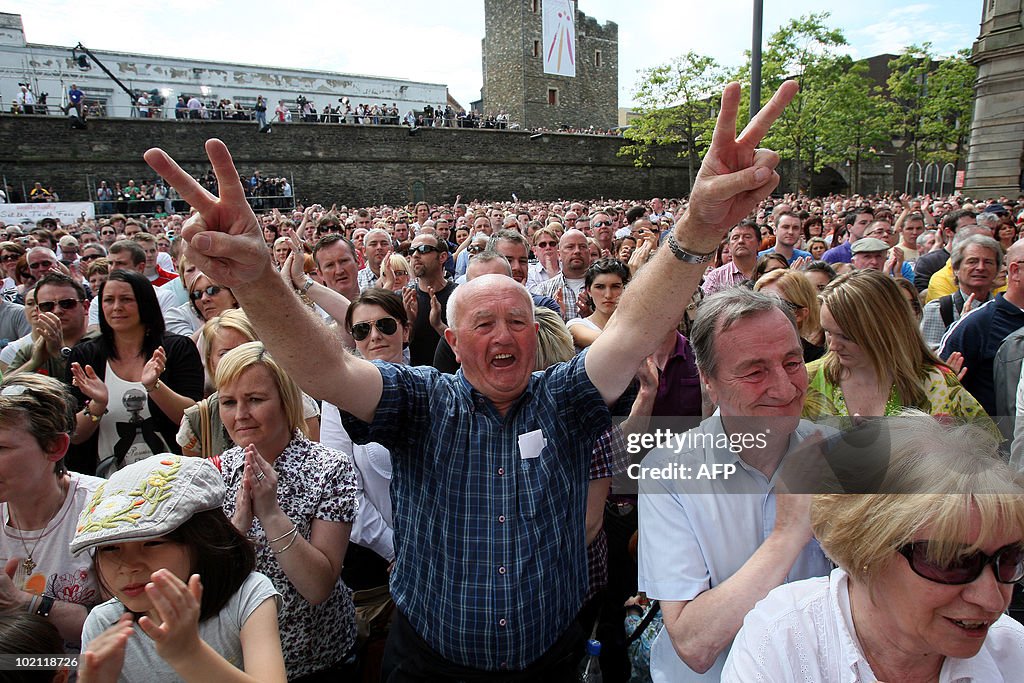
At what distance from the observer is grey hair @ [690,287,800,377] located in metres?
1.90

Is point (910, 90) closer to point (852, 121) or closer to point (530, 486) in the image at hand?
point (852, 121)

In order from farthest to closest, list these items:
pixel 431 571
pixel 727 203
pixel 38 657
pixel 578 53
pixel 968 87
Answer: pixel 578 53 → pixel 968 87 → pixel 431 571 → pixel 727 203 → pixel 38 657

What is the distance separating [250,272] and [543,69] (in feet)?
168

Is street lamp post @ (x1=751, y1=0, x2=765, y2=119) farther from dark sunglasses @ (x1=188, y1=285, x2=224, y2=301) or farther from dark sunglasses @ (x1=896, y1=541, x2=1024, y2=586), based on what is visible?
dark sunglasses @ (x1=896, y1=541, x2=1024, y2=586)

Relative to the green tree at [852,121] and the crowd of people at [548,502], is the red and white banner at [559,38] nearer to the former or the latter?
the green tree at [852,121]

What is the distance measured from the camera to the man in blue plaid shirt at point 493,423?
165 cm

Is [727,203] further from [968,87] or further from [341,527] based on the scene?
[968,87]

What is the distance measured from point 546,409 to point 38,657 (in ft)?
4.97

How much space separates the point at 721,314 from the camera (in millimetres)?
1935

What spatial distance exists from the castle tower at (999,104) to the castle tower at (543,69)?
3181 centimetres

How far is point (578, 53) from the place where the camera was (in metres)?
50.8

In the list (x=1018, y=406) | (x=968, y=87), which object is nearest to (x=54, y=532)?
(x=1018, y=406)

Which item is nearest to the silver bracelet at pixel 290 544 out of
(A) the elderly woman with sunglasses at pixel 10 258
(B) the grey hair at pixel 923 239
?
(A) the elderly woman with sunglasses at pixel 10 258

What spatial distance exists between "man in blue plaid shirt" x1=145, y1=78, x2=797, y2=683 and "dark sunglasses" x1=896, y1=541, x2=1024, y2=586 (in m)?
0.83
